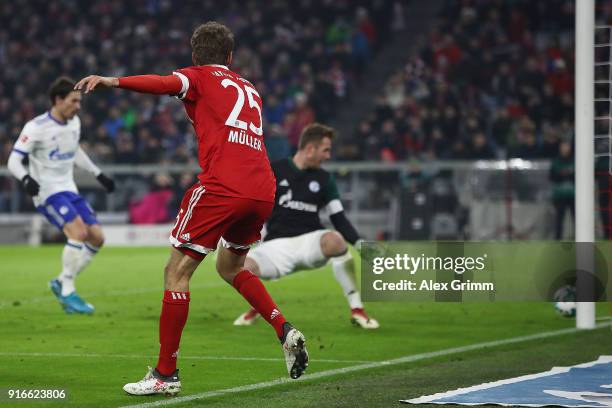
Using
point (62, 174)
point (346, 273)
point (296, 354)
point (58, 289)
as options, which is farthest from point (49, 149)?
point (296, 354)

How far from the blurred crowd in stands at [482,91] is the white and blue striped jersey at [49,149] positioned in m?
12.0

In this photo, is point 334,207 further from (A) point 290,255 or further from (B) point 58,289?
(B) point 58,289

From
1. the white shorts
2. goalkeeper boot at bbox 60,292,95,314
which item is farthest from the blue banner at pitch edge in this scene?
goalkeeper boot at bbox 60,292,95,314

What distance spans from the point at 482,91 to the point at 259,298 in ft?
63.7

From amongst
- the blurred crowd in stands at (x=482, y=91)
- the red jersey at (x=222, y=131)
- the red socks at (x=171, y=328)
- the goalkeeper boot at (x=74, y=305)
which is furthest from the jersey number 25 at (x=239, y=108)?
the blurred crowd in stands at (x=482, y=91)

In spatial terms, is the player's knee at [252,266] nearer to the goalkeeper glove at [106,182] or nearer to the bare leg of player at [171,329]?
the goalkeeper glove at [106,182]

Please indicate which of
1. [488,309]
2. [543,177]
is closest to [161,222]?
[543,177]

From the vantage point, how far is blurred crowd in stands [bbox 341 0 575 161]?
23.5 m

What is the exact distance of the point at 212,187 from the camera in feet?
21.5

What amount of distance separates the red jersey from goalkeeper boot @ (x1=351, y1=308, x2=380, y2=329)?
3792mm

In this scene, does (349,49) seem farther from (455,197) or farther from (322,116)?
(455,197)

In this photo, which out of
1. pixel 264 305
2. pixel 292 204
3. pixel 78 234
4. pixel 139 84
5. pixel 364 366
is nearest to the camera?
pixel 139 84

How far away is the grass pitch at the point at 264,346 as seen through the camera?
6781 millimetres

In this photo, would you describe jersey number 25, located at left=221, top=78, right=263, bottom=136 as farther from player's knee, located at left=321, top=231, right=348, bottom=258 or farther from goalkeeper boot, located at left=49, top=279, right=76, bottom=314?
goalkeeper boot, located at left=49, top=279, right=76, bottom=314
